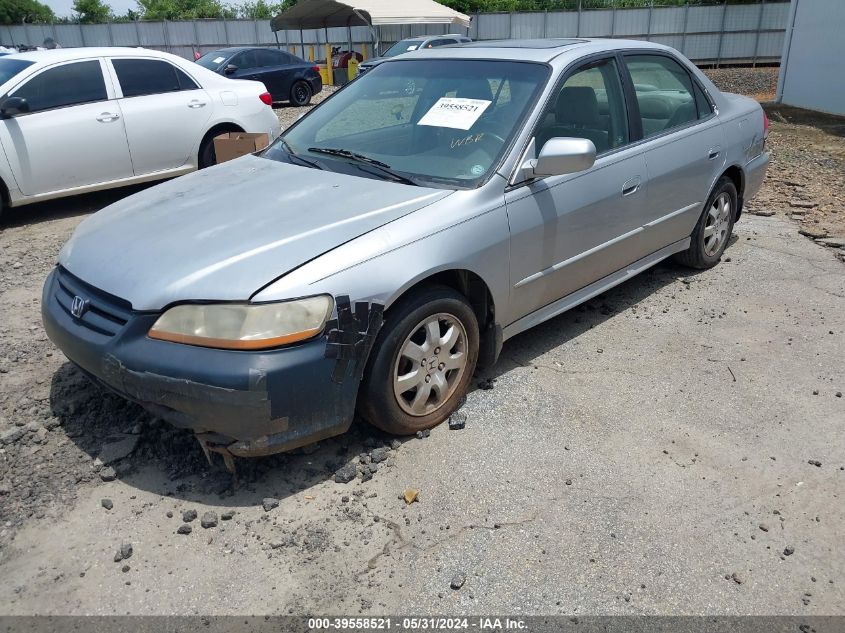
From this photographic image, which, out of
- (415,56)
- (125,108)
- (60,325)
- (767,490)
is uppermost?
(415,56)

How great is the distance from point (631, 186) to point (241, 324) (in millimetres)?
2653

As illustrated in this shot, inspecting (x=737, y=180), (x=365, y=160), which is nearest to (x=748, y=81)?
(x=737, y=180)

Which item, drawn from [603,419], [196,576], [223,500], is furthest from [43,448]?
[603,419]

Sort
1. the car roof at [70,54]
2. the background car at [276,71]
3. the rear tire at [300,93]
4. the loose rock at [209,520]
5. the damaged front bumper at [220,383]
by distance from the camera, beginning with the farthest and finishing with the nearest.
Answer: the rear tire at [300,93]
the background car at [276,71]
the car roof at [70,54]
the loose rock at [209,520]
the damaged front bumper at [220,383]

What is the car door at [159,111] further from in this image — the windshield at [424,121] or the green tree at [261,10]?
the green tree at [261,10]

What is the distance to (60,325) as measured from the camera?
3193 millimetres

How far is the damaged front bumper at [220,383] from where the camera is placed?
9.01 feet

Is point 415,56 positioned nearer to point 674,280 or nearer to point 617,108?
point 617,108

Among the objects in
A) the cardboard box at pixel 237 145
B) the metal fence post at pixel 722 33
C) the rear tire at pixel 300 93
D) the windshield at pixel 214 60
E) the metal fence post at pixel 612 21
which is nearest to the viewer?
the cardboard box at pixel 237 145

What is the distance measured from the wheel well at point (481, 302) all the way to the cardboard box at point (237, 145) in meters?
4.06

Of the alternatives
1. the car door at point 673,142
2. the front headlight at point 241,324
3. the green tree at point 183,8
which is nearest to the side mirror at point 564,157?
the car door at point 673,142

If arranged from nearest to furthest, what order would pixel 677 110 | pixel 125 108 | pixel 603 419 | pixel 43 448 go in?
pixel 43 448
pixel 603 419
pixel 677 110
pixel 125 108

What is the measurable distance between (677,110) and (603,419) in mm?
2488

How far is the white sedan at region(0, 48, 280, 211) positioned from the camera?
693cm
